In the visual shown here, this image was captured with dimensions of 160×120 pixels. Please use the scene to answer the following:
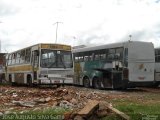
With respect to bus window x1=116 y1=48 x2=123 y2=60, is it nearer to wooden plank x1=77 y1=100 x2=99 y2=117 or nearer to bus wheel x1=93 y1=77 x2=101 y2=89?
bus wheel x1=93 y1=77 x2=101 y2=89

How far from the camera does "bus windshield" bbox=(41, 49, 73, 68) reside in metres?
29.1

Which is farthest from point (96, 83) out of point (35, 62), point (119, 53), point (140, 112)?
point (140, 112)

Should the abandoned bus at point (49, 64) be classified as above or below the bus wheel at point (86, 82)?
above

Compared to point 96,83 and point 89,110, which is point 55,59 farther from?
point 89,110

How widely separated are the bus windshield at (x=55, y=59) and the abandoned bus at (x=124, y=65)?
2814mm

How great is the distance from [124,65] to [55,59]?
4.44 metres

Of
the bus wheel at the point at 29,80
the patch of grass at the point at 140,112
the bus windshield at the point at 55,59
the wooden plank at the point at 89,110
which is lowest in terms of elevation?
the patch of grass at the point at 140,112

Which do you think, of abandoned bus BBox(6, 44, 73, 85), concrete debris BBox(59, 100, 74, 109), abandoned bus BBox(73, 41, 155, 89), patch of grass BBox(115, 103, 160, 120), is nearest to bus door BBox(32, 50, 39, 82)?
abandoned bus BBox(6, 44, 73, 85)

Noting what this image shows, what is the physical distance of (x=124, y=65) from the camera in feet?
96.4

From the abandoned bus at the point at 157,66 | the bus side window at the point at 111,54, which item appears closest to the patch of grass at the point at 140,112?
the bus side window at the point at 111,54

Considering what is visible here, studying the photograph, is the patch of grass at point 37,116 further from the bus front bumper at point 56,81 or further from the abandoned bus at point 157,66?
the abandoned bus at point 157,66

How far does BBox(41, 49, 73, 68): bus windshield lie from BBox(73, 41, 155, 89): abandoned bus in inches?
111

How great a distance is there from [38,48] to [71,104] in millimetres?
14251

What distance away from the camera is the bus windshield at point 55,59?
95.6 ft
